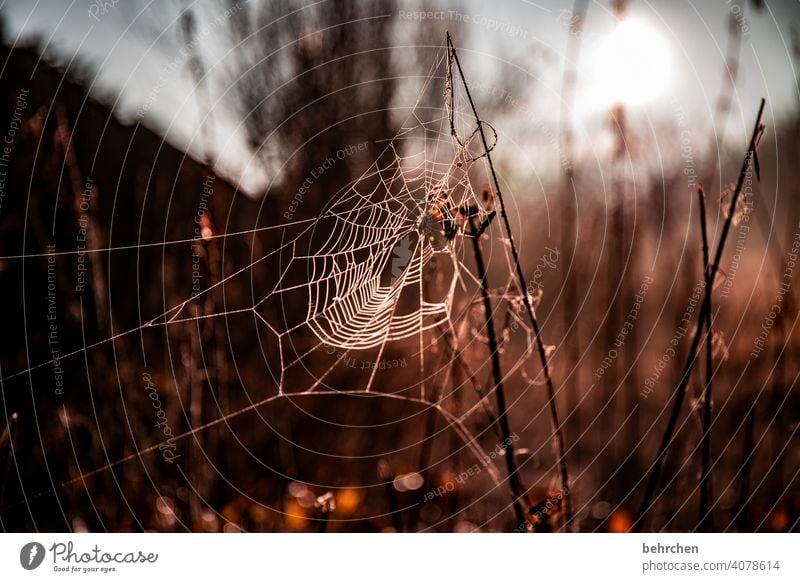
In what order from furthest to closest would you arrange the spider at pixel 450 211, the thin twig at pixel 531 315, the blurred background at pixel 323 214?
the blurred background at pixel 323 214
the spider at pixel 450 211
the thin twig at pixel 531 315

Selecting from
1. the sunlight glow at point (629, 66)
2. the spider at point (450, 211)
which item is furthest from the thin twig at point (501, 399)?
the sunlight glow at point (629, 66)

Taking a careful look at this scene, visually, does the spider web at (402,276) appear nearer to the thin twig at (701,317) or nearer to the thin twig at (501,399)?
the thin twig at (501,399)

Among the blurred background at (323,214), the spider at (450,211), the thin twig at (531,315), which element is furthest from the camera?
the blurred background at (323,214)

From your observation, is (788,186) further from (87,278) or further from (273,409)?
(87,278)

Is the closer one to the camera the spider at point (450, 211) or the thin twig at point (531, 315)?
the thin twig at point (531, 315)

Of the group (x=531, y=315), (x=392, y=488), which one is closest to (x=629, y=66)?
(x=531, y=315)

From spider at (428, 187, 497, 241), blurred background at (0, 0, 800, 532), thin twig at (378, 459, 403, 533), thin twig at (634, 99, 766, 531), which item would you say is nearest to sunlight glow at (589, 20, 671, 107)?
blurred background at (0, 0, 800, 532)

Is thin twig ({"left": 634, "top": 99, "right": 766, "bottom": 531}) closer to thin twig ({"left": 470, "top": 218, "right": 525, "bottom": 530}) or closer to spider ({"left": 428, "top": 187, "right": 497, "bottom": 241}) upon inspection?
thin twig ({"left": 470, "top": 218, "right": 525, "bottom": 530})

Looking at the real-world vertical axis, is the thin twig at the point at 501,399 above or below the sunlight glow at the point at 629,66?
below
